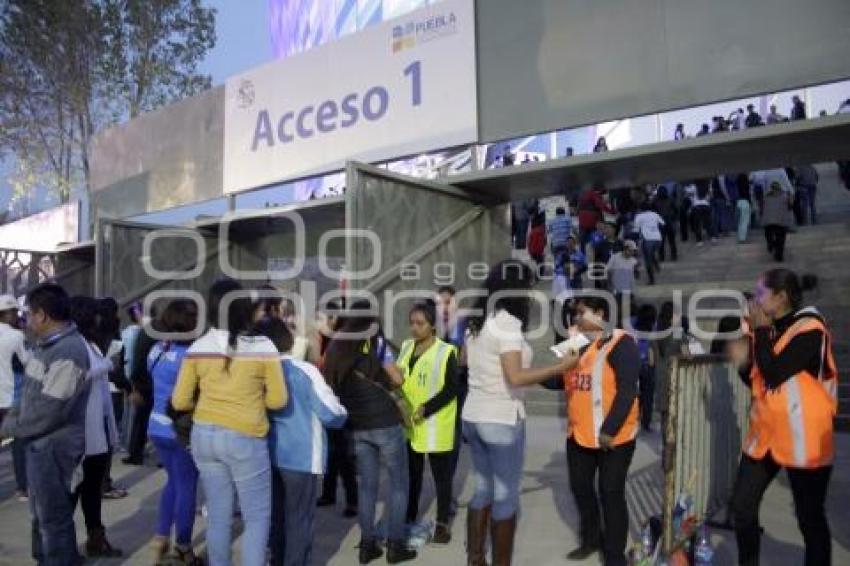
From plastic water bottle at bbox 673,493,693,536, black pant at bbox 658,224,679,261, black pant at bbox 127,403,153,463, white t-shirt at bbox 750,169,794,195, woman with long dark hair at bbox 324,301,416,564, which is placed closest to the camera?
plastic water bottle at bbox 673,493,693,536

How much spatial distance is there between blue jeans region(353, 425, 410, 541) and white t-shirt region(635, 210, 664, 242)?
9877 mm

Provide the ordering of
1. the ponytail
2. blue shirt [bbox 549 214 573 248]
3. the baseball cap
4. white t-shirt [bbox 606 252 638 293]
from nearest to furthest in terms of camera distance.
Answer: the ponytail < the baseball cap < white t-shirt [bbox 606 252 638 293] < blue shirt [bbox 549 214 573 248]

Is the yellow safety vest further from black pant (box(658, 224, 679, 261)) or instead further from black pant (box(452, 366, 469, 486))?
black pant (box(658, 224, 679, 261))

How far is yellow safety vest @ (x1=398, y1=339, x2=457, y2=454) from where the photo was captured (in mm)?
5207

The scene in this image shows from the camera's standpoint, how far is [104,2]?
940 inches

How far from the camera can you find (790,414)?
3826 mm

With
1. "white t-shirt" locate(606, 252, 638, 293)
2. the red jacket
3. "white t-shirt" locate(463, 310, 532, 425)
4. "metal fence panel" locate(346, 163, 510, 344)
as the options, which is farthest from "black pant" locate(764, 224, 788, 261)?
"white t-shirt" locate(463, 310, 532, 425)

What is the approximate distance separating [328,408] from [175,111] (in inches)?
375

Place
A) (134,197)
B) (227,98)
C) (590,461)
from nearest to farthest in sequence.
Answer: (590,461)
(227,98)
(134,197)

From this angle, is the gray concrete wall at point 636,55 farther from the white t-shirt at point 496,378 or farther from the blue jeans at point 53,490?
the blue jeans at point 53,490

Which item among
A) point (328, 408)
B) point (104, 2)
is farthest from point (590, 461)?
point (104, 2)

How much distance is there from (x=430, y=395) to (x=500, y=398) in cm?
92

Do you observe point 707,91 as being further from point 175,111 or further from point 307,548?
point 175,111

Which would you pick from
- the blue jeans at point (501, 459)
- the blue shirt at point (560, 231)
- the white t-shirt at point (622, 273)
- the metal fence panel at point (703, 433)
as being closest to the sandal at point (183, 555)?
the blue jeans at point (501, 459)
